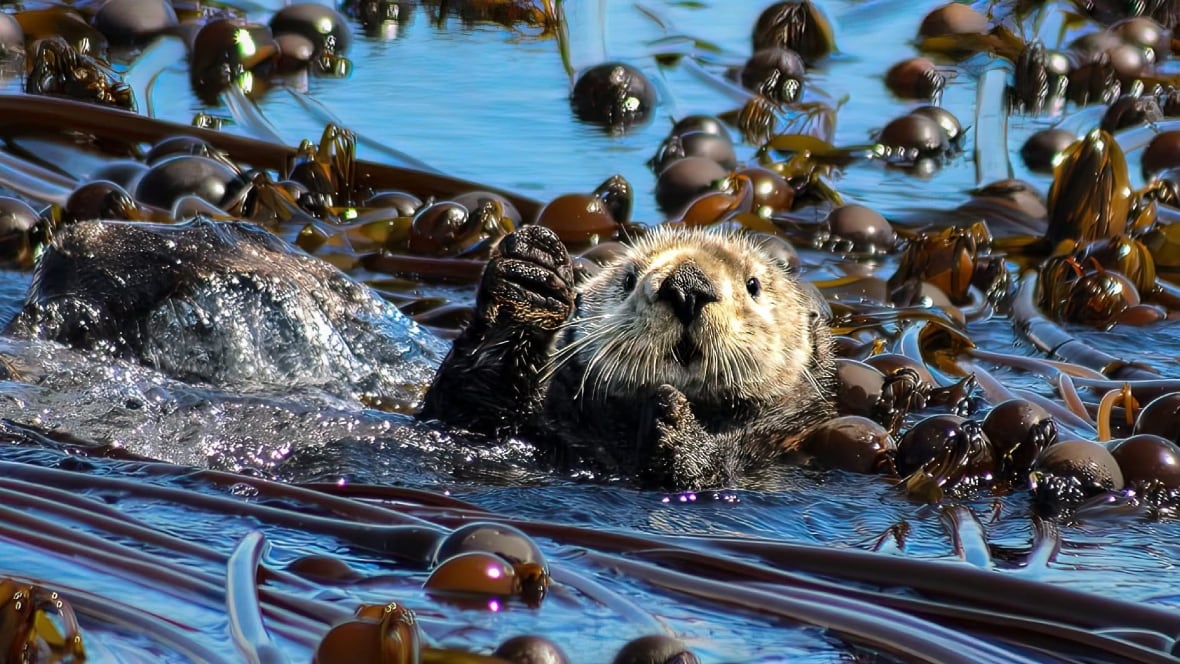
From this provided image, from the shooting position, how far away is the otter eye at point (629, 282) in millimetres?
3871

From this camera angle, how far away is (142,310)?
12.8ft

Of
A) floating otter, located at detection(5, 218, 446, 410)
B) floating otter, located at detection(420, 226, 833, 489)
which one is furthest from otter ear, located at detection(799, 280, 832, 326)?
floating otter, located at detection(5, 218, 446, 410)

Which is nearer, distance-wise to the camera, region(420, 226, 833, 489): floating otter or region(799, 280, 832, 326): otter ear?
region(420, 226, 833, 489): floating otter

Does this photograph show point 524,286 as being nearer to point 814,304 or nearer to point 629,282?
point 629,282

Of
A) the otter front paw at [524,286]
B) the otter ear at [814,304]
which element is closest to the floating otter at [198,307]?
the otter front paw at [524,286]

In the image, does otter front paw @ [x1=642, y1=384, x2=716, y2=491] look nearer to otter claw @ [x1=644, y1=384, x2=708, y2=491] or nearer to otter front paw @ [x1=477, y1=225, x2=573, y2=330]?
otter claw @ [x1=644, y1=384, x2=708, y2=491]

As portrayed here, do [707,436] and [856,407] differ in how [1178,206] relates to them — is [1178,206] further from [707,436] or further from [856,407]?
[707,436]

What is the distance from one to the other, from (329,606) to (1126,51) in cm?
692

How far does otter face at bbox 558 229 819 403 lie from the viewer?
3.63 meters

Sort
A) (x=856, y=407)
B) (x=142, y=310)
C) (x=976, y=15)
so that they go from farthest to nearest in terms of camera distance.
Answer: (x=976, y=15) → (x=856, y=407) → (x=142, y=310)

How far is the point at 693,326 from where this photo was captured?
3.62 m

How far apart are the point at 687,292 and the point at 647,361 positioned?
220mm

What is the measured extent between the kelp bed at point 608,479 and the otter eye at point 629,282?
0.50m

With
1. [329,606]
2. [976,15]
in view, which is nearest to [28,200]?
[329,606]
